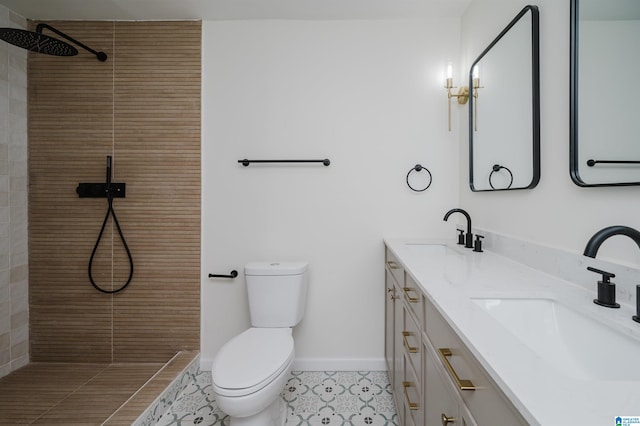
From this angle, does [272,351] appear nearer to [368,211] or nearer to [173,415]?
[173,415]

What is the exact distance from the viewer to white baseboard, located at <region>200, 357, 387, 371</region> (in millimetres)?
1931

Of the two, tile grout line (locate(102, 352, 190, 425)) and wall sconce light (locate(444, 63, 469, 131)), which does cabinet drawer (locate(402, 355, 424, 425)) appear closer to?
tile grout line (locate(102, 352, 190, 425))

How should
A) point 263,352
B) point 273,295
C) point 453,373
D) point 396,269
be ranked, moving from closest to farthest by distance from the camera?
point 453,373
point 263,352
point 396,269
point 273,295

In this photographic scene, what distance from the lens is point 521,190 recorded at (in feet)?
4.30

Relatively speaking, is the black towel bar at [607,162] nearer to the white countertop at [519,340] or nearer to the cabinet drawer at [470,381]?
the white countertop at [519,340]

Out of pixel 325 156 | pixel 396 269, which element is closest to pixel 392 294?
pixel 396 269

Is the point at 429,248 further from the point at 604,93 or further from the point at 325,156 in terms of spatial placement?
the point at 604,93

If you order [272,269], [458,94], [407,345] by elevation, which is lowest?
[407,345]

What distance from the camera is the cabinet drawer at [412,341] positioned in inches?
41.0

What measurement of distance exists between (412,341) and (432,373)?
0.26m

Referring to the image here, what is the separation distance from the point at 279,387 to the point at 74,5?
257 centimetres

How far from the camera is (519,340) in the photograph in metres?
0.61

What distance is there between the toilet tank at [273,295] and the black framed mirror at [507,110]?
126 cm

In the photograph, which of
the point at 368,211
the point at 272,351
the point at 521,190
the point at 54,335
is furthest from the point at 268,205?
the point at 54,335
